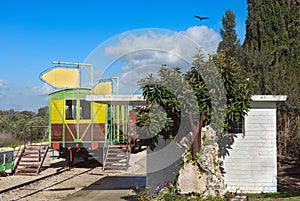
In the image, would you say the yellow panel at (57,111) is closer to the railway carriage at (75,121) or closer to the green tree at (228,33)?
the railway carriage at (75,121)

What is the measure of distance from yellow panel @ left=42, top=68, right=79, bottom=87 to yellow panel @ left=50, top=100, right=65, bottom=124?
0.80 m

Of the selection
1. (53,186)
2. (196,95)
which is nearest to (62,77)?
(53,186)

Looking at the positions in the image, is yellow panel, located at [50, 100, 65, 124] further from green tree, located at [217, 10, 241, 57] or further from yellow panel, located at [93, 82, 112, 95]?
green tree, located at [217, 10, 241, 57]

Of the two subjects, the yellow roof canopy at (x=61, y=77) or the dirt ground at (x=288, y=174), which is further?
the yellow roof canopy at (x=61, y=77)

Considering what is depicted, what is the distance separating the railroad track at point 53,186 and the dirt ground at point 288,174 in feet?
21.6

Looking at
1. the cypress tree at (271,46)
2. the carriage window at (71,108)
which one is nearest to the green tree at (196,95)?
the carriage window at (71,108)

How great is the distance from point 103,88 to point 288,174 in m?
8.00

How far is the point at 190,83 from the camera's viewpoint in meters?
9.88

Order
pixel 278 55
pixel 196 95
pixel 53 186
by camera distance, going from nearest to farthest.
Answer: pixel 196 95 → pixel 53 186 → pixel 278 55

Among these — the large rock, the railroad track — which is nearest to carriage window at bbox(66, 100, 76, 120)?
the railroad track

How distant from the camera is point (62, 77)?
19.0 meters

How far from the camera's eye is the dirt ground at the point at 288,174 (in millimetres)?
13453

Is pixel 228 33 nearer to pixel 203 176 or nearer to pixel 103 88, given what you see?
pixel 103 88

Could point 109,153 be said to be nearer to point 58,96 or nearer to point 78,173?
point 78,173
